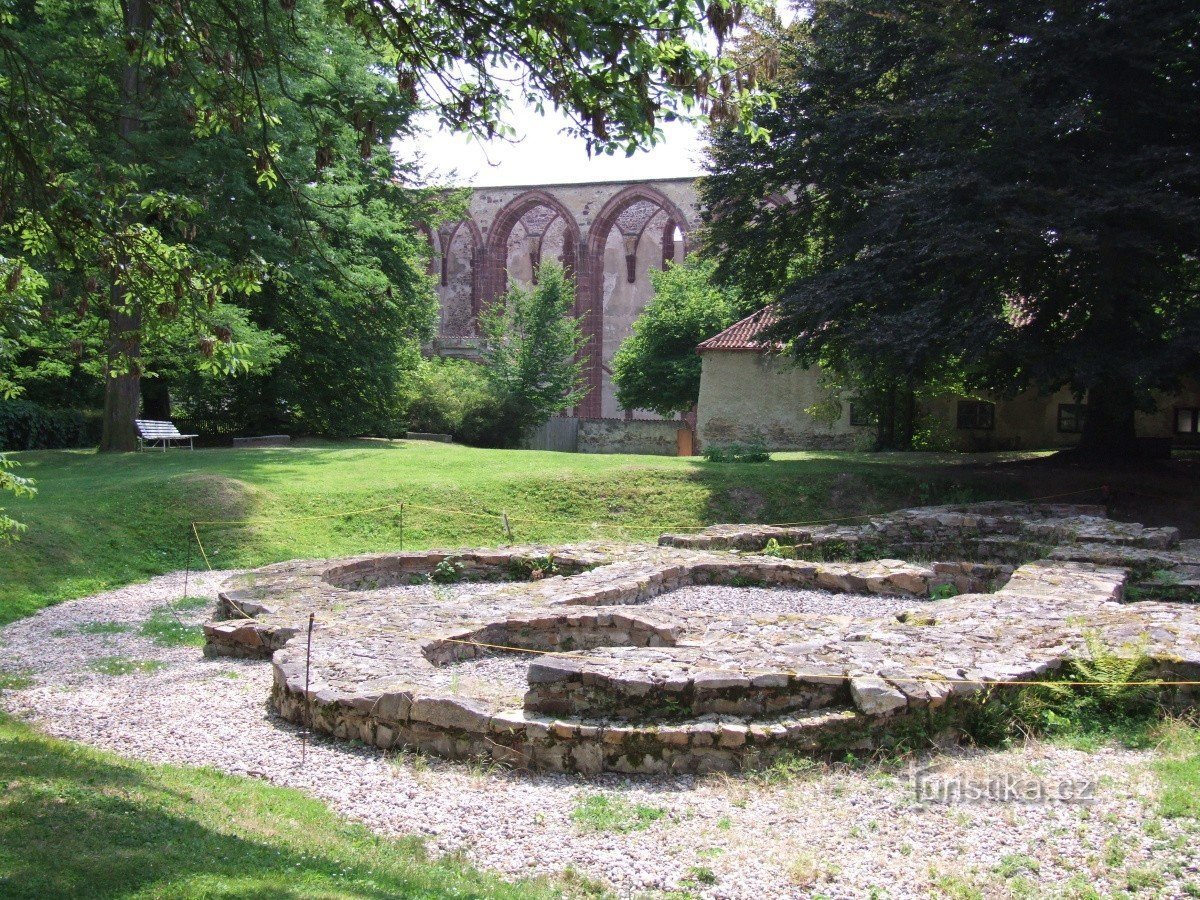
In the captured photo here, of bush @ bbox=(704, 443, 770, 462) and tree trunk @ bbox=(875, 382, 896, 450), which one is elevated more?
tree trunk @ bbox=(875, 382, 896, 450)

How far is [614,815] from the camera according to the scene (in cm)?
580

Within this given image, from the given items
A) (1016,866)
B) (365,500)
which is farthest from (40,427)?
(1016,866)

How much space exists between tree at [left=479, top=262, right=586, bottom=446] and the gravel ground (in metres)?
26.2

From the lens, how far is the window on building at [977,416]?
31.3 meters

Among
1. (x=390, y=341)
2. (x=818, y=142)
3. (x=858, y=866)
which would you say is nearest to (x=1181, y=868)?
(x=858, y=866)

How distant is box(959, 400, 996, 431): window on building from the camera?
31344 millimetres

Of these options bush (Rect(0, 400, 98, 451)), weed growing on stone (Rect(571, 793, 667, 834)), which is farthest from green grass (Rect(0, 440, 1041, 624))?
weed growing on stone (Rect(571, 793, 667, 834))

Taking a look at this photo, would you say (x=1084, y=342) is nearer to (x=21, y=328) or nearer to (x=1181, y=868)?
(x=1181, y=868)

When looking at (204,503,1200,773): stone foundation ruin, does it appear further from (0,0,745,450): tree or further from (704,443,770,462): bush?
(704,443,770,462): bush

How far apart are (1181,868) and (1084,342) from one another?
558 inches

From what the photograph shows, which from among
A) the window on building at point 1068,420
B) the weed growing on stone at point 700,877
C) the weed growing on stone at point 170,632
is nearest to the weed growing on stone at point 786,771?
the weed growing on stone at point 700,877

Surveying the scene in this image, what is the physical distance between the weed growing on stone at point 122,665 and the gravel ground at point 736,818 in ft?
3.30

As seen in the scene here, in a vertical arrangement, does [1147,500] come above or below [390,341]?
below

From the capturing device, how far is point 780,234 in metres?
22.8
